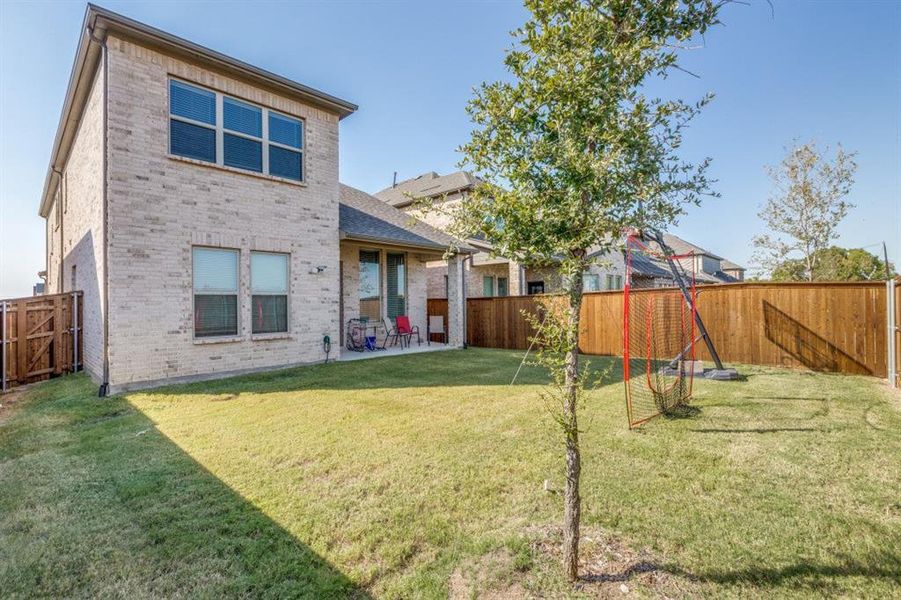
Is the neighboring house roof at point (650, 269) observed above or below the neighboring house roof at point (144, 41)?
below

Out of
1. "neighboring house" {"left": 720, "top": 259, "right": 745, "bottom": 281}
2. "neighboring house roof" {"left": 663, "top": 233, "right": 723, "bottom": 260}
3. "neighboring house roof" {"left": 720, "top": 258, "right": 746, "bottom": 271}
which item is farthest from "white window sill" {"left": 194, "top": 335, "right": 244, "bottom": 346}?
"neighboring house" {"left": 720, "top": 259, "right": 745, "bottom": 281}

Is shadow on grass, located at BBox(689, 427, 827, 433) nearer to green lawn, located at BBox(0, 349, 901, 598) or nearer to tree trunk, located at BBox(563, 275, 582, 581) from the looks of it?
green lawn, located at BBox(0, 349, 901, 598)

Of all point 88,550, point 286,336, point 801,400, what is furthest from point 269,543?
point 801,400

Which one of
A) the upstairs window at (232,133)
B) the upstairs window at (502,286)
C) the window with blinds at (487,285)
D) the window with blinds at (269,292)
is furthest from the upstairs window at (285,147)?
the upstairs window at (502,286)

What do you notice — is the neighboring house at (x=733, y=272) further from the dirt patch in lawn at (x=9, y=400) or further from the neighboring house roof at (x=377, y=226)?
the dirt patch in lawn at (x=9, y=400)

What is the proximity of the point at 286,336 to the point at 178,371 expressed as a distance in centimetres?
201

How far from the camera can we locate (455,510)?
2.95 meters

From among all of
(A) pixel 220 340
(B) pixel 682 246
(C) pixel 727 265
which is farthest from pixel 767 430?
(C) pixel 727 265

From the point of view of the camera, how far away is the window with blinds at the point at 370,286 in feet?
37.8

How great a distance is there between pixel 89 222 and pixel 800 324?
14.9 meters

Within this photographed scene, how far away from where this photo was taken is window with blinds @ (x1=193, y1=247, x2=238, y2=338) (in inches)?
299

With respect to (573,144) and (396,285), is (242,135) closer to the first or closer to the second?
(396,285)

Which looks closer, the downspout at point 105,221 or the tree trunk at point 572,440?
the tree trunk at point 572,440

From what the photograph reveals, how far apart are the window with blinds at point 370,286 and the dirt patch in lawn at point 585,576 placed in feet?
31.5
